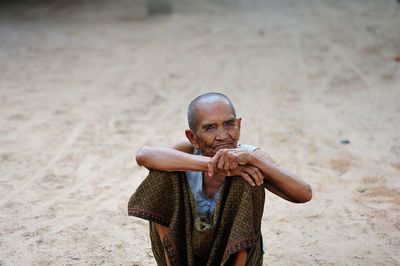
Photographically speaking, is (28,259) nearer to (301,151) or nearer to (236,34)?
(301,151)

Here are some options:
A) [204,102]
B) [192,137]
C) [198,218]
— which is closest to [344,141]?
[192,137]

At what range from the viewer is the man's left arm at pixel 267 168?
2924 mm

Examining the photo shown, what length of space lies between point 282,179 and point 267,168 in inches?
3.9

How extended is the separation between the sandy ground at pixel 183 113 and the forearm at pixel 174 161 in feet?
3.31

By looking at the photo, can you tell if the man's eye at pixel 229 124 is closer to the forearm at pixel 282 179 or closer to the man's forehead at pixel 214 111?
the man's forehead at pixel 214 111

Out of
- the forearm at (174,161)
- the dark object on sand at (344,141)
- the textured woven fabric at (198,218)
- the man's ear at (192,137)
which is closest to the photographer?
the textured woven fabric at (198,218)

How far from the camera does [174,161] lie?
10.1 feet

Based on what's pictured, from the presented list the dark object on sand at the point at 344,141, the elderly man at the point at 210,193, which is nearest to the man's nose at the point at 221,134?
the elderly man at the point at 210,193

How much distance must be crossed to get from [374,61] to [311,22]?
7.84 feet

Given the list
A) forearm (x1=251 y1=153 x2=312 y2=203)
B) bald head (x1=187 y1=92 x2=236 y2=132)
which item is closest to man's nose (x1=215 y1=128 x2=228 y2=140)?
bald head (x1=187 y1=92 x2=236 y2=132)

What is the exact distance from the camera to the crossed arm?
2930 mm

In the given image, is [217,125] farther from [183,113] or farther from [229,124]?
[183,113]

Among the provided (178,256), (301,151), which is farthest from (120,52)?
(178,256)

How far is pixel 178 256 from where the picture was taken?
3.09 m
